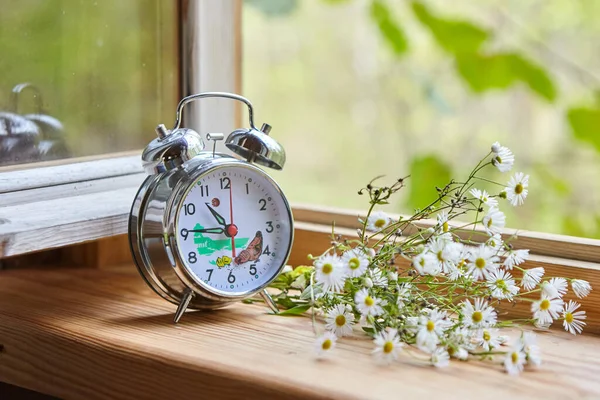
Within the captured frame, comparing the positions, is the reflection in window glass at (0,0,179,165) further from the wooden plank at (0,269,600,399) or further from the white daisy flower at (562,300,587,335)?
the white daisy flower at (562,300,587,335)

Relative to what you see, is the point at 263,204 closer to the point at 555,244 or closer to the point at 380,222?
the point at 380,222

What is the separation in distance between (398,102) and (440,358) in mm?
2089

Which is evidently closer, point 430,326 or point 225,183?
point 430,326

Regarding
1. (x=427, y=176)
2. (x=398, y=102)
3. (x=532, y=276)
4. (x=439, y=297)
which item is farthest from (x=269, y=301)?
(x=398, y=102)

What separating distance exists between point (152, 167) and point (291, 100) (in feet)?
6.97

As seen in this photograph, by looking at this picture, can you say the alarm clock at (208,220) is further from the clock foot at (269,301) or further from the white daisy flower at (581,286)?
the white daisy flower at (581,286)

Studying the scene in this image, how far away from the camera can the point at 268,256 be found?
3.23 feet

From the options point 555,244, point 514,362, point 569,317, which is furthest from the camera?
point 555,244

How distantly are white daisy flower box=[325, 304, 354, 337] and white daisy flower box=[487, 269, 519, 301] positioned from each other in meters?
0.17

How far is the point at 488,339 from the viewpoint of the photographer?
84 cm

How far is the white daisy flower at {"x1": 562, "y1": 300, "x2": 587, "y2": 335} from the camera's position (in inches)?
35.6

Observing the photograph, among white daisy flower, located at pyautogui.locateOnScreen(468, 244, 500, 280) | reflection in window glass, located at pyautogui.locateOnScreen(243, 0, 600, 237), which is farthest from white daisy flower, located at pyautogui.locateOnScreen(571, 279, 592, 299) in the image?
reflection in window glass, located at pyautogui.locateOnScreen(243, 0, 600, 237)

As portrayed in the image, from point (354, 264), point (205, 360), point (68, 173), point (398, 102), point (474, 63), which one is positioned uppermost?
point (398, 102)

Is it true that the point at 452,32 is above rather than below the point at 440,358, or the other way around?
above
